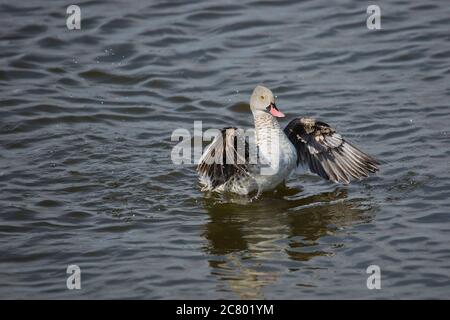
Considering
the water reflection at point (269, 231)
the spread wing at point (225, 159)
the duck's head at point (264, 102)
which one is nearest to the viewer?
the water reflection at point (269, 231)

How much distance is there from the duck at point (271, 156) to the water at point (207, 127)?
8.0 inches

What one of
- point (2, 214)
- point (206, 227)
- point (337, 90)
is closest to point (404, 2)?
point (337, 90)

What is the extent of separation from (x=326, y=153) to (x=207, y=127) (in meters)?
1.90

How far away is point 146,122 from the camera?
10273mm

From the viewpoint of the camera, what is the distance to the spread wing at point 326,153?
28.1 ft

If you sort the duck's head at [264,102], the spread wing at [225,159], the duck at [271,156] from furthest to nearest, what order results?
the duck's head at [264,102], the duck at [271,156], the spread wing at [225,159]

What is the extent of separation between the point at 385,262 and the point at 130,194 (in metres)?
2.70

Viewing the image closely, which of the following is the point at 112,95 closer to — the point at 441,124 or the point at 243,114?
the point at 243,114

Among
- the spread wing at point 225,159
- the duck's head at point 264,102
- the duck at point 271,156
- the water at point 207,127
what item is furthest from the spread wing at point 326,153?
the spread wing at point 225,159

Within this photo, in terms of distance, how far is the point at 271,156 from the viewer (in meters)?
8.10

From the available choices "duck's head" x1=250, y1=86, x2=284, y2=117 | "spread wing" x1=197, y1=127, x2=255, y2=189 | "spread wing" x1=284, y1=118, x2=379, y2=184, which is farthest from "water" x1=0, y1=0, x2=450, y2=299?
"duck's head" x1=250, y1=86, x2=284, y2=117

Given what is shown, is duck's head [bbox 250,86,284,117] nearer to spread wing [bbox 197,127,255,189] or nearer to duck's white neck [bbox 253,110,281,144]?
duck's white neck [bbox 253,110,281,144]

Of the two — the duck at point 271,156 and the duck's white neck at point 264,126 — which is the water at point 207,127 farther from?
the duck's white neck at point 264,126

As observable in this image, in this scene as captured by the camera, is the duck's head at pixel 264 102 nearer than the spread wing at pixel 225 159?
No
